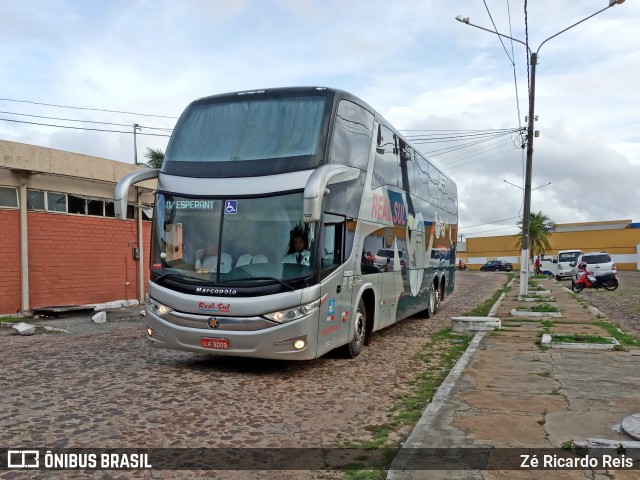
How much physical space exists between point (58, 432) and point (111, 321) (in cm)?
986

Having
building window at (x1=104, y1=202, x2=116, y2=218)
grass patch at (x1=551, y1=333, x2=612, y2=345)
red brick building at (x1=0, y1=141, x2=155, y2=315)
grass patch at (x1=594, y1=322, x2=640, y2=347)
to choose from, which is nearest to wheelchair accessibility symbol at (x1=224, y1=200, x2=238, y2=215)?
grass patch at (x1=551, y1=333, x2=612, y2=345)

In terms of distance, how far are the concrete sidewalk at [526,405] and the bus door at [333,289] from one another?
1663 millimetres

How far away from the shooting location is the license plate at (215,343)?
23.9ft

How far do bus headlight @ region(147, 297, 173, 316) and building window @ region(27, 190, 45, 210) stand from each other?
889 cm

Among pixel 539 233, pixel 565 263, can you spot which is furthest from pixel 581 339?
pixel 539 233

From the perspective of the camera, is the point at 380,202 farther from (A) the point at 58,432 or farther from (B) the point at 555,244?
(B) the point at 555,244

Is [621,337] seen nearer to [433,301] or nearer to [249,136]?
[433,301]

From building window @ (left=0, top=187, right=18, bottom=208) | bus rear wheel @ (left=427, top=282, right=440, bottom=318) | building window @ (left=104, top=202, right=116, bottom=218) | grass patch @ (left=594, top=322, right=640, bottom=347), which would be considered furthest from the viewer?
building window @ (left=104, top=202, right=116, bottom=218)

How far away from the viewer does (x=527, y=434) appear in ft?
16.5

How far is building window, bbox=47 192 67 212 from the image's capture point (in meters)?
15.5

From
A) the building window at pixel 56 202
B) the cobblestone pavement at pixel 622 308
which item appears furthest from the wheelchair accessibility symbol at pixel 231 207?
the building window at pixel 56 202

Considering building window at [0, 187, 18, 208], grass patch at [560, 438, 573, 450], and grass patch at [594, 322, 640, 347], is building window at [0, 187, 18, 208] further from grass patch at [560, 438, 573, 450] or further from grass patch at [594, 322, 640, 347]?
grass patch at [594, 322, 640, 347]

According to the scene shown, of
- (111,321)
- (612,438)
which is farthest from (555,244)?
(612,438)

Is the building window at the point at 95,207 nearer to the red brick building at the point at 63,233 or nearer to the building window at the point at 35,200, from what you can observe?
the red brick building at the point at 63,233
